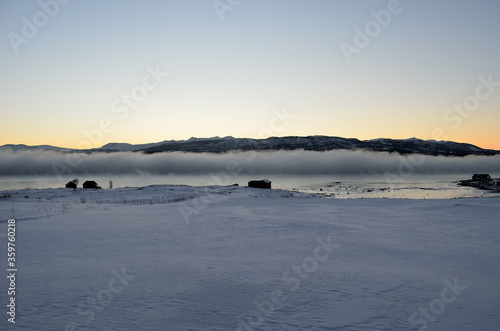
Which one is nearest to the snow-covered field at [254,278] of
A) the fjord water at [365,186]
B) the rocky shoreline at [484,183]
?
the fjord water at [365,186]

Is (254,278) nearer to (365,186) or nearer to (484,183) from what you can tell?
(365,186)

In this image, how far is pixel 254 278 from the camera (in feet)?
27.2

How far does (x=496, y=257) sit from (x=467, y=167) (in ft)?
700

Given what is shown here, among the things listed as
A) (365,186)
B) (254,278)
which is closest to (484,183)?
(365,186)

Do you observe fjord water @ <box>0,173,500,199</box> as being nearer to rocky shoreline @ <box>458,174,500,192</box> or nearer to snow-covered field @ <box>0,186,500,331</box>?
rocky shoreline @ <box>458,174,500,192</box>

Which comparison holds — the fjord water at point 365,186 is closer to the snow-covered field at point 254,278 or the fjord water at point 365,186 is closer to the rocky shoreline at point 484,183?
the rocky shoreline at point 484,183

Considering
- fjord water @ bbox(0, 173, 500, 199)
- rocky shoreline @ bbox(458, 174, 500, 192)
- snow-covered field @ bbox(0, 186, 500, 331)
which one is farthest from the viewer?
rocky shoreline @ bbox(458, 174, 500, 192)

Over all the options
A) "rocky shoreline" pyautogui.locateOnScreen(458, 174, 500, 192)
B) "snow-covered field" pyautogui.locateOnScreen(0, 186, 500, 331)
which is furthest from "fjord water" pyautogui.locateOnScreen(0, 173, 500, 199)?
"snow-covered field" pyautogui.locateOnScreen(0, 186, 500, 331)

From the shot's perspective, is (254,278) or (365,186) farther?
(365,186)

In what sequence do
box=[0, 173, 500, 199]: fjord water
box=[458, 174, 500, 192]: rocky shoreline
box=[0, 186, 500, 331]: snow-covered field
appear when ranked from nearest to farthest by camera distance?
box=[0, 186, 500, 331]: snow-covered field
box=[0, 173, 500, 199]: fjord water
box=[458, 174, 500, 192]: rocky shoreline

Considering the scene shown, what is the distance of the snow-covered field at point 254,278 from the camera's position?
6.18m

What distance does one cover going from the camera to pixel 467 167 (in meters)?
190

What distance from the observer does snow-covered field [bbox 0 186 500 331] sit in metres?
6.18

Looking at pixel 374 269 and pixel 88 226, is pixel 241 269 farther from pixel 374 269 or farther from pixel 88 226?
pixel 88 226
